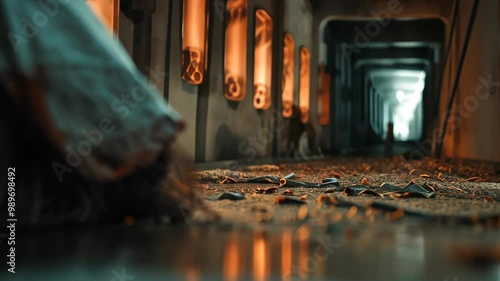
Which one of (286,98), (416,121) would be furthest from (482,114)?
(416,121)

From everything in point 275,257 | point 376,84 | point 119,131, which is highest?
point 376,84

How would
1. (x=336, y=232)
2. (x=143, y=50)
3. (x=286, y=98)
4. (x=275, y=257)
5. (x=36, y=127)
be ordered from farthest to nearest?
(x=286, y=98)
(x=143, y=50)
(x=336, y=232)
(x=36, y=127)
(x=275, y=257)

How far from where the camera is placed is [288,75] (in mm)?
13273

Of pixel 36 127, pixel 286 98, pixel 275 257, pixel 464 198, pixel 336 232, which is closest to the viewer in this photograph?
pixel 275 257

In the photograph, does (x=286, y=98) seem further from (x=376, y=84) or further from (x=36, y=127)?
(x=376, y=84)

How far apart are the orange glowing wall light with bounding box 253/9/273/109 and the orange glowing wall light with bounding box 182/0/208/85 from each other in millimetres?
3247

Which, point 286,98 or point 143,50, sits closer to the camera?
point 143,50

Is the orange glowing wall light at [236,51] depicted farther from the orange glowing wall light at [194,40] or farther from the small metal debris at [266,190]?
the small metal debris at [266,190]

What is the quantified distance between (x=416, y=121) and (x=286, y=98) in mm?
35165

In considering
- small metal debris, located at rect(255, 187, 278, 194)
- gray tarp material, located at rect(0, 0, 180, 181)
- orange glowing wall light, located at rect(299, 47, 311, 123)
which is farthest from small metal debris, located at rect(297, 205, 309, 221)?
orange glowing wall light, located at rect(299, 47, 311, 123)

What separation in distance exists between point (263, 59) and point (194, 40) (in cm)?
414

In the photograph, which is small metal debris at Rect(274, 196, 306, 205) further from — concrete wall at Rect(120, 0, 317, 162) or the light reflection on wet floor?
concrete wall at Rect(120, 0, 317, 162)

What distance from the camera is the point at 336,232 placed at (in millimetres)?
2209

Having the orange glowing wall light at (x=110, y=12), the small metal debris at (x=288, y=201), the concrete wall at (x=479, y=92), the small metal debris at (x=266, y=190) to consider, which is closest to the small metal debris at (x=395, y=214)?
the small metal debris at (x=288, y=201)
